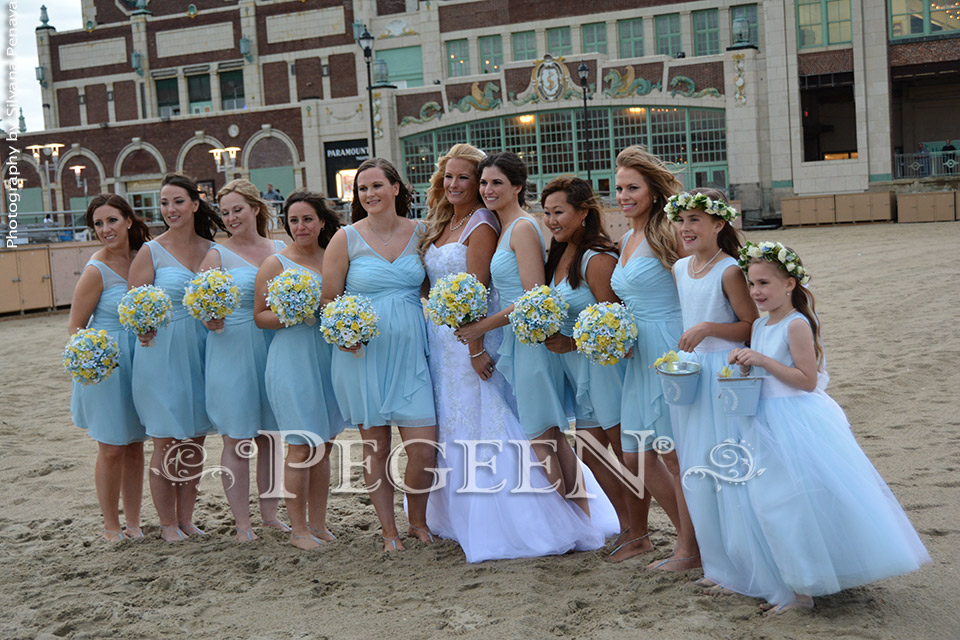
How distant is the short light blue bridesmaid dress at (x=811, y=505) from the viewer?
407cm

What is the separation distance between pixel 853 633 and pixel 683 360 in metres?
1.45

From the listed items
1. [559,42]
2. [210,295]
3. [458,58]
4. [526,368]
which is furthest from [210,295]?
[458,58]

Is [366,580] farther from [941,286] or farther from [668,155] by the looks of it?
[668,155]

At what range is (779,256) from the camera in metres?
4.36

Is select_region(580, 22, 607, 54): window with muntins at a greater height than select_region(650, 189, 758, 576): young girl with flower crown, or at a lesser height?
greater

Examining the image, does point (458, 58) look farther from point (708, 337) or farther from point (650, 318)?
point (708, 337)

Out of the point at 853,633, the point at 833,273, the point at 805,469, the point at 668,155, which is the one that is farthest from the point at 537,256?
the point at 668,155

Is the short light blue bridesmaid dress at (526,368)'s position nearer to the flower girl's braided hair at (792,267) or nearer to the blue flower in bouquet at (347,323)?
the blue flower in bouquet at (347,323)

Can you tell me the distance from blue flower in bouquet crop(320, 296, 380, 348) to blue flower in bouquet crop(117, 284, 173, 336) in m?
1.06

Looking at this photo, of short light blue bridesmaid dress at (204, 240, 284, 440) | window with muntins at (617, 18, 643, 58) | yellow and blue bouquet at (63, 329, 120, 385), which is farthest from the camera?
window with muntins at (617, 18, 643, 58)

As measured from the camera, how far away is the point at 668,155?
36156mm

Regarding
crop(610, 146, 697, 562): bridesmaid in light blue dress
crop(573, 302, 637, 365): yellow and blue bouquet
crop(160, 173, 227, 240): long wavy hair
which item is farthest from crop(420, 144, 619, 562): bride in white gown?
crop(160, 173, 227, 240): long wavy hair

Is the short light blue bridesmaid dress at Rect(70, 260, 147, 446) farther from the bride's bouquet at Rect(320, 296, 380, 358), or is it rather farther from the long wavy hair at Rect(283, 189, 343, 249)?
the bride's bouquet at Rect(320, 296, 380, 358)

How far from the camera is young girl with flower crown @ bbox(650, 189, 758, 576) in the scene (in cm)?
457
